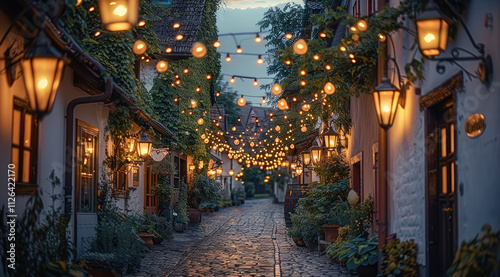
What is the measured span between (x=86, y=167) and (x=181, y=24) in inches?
494

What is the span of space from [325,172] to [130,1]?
39.7 feet

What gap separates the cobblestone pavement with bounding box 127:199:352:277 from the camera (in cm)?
1279

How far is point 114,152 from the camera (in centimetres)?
1515

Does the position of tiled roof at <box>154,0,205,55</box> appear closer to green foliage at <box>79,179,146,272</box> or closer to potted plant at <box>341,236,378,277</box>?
green foliage at <box>79,179,146,272</box>

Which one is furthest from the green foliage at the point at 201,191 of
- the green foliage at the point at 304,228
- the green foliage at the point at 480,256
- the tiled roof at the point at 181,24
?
the green foliage at the point at 480,256

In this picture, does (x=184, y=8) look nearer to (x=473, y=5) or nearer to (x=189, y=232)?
(x=189, y=232)

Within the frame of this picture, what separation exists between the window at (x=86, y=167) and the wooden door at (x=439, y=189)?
6220mm

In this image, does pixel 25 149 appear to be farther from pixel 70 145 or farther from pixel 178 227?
pixel 178 227

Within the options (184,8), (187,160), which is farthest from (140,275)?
(187,160)

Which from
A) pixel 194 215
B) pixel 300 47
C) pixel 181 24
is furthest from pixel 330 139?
pixel 194 215

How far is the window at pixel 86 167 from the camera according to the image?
39.3 ft

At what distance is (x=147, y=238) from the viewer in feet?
55.2

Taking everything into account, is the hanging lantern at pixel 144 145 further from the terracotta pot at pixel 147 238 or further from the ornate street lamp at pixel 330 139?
the ornate street lamp at pixel 330 139

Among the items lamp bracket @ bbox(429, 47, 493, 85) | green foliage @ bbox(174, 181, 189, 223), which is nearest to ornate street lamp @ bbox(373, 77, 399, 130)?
lamp bracket @ bbox(429, 47, 493, 85)
